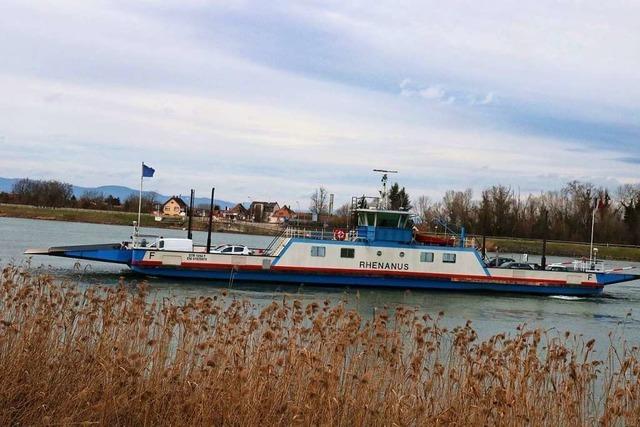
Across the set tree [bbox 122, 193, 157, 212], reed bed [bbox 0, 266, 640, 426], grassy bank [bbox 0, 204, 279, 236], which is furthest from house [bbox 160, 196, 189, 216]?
reed bed [bbox 0, 266, 640, 426]

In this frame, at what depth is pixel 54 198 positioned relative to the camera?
458 feet

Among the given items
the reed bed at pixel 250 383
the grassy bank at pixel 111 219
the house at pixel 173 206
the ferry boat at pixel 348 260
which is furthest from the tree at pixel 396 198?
the house at pixel 173 206

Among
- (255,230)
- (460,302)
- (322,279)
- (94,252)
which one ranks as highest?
(255,230)

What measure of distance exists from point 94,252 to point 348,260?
1312 cm

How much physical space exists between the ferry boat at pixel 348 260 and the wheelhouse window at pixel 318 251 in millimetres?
53

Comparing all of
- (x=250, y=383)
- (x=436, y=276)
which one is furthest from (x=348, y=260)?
(x=250, y=383)

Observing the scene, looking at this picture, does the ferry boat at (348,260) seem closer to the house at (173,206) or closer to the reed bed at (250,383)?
the reed bed at (250,383)

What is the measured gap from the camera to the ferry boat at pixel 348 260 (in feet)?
128

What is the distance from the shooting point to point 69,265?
140 feet

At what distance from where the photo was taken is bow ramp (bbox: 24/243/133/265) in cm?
3675

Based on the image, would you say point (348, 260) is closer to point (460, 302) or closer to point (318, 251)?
point (318, 251)

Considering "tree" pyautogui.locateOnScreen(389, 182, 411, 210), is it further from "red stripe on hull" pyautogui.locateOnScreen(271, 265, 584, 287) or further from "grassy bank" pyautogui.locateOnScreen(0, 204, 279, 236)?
"grassy bank" pyautogui.locateOnScreen(0, 204, 279, 236)

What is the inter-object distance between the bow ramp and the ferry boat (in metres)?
0.05

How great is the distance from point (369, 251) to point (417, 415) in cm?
3245
